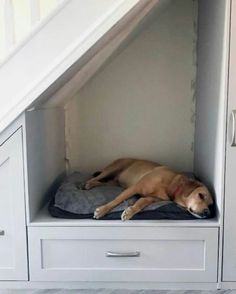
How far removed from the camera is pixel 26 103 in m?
1.53

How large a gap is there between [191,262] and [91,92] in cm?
136

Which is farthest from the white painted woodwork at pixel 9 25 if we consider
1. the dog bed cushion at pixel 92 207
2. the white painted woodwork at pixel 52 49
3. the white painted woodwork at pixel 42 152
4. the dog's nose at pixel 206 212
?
the dog's nose at pixel 206 212

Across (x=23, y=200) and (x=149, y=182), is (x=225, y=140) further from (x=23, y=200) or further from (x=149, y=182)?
(x=23, y=200)

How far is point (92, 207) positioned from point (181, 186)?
47 centimetres

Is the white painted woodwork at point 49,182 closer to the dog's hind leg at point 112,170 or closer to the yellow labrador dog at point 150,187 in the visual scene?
the yellow labrador dog at point 150,187

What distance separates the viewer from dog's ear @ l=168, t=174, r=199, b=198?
68.7 inches

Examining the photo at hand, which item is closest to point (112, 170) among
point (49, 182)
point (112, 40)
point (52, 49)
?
point (49, 182)

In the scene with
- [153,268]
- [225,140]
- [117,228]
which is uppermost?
[225,140]

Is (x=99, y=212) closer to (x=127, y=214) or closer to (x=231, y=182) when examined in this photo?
(x=127, y=214)

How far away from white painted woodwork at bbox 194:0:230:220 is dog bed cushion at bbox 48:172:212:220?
226 mm

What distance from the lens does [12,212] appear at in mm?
1641

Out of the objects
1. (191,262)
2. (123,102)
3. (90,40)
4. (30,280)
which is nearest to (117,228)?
(191,262)

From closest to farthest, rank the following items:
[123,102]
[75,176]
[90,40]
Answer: [90,40]
[75,176]
[123,102]

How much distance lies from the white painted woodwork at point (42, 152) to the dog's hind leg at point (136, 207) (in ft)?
1.48
